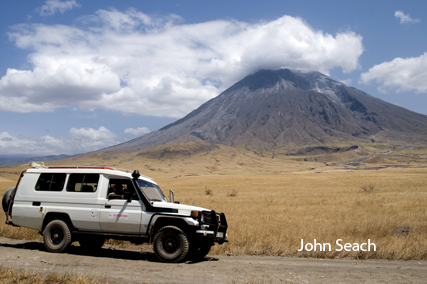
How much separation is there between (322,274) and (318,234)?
422 cm

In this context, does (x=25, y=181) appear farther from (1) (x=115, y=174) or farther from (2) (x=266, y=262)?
(2) (x=266, y=262)

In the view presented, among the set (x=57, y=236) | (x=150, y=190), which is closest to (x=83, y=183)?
(x=57, y=236)

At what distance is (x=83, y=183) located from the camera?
902 centimetres

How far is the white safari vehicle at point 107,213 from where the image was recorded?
816 centimetres

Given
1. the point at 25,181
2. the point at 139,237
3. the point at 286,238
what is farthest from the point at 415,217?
the point at 25,181

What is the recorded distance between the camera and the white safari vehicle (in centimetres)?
816

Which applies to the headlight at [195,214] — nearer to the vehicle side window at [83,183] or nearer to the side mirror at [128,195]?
the side mirror at [128,195]

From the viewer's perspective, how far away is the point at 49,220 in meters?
9.17

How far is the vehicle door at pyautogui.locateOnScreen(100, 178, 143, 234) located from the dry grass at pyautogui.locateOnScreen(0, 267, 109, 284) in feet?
7.37

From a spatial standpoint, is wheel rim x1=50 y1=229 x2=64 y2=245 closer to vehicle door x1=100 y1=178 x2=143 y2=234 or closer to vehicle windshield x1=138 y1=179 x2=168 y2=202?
vehicle door x1=100 y1=178 x2=143 y2=234

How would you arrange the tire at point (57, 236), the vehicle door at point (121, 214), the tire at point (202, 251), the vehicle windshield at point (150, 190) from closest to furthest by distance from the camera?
the vehicle door at point (121, 214)
the tire at point (202, 251)
the tire at point (57, 236)
the vehicle windshield at point (150, 190)

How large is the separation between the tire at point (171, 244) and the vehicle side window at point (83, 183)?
238 centimetres

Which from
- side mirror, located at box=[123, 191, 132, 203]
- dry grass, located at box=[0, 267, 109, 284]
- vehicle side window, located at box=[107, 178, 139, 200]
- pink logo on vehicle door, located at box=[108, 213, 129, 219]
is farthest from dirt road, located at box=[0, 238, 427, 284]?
vehicle side window, located at box=[107, 178, 139, 200]

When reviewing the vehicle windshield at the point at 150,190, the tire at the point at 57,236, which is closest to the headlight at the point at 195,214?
the vehicle windshield at the point at 150,190
